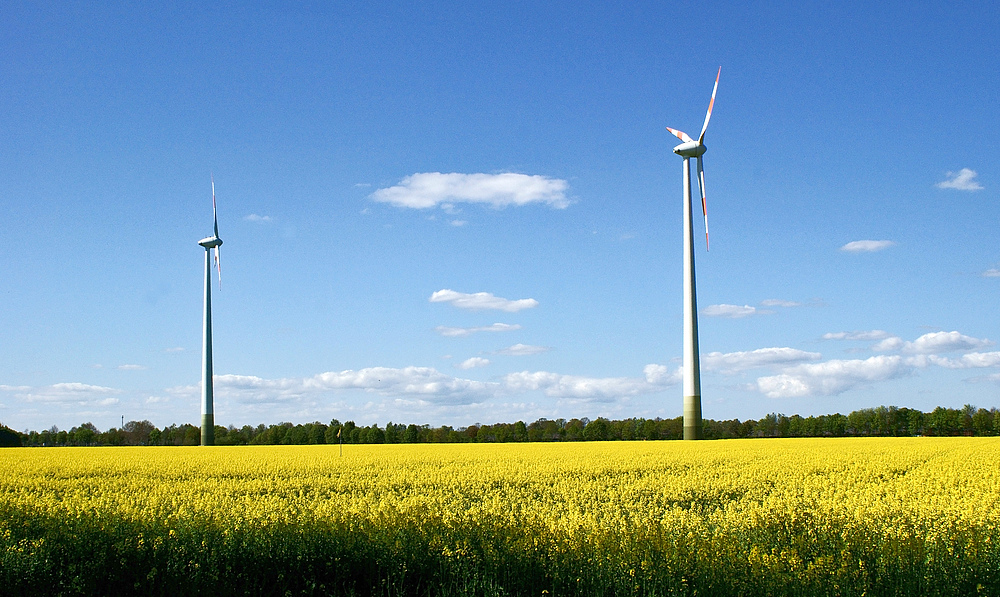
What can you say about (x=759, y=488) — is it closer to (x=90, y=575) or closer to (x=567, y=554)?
(x=567, y=554)

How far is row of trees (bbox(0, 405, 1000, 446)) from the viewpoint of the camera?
418 ft

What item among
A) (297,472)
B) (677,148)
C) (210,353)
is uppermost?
(677,148)

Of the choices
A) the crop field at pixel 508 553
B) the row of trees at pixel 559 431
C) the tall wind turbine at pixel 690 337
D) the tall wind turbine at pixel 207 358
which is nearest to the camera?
the crop field at pixel 508 553

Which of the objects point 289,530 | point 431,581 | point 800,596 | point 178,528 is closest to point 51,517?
point 178,528

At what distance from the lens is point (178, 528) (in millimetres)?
14648

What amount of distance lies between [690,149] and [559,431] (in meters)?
75.4

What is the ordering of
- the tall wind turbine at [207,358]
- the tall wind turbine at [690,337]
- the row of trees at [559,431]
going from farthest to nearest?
the row of trees at [559,431] → the tall wind turbine at [207,358] → the tall wind turbine at [690,337]

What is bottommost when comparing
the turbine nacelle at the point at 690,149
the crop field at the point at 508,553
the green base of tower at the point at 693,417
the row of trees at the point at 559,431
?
the row of trees at the point at 559,431

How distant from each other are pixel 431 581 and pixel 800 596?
550 cm

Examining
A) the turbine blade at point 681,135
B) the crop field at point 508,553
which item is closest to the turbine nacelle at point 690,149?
the turbine blade at point 681,135

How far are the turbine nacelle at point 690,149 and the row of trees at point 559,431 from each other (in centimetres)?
5846

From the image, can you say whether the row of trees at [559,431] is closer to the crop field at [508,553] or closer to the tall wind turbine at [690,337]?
the tall wind turbine at [690,337]

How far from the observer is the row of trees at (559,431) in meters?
127

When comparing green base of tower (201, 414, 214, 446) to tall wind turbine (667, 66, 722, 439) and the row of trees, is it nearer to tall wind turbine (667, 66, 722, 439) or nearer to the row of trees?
the row of trees
